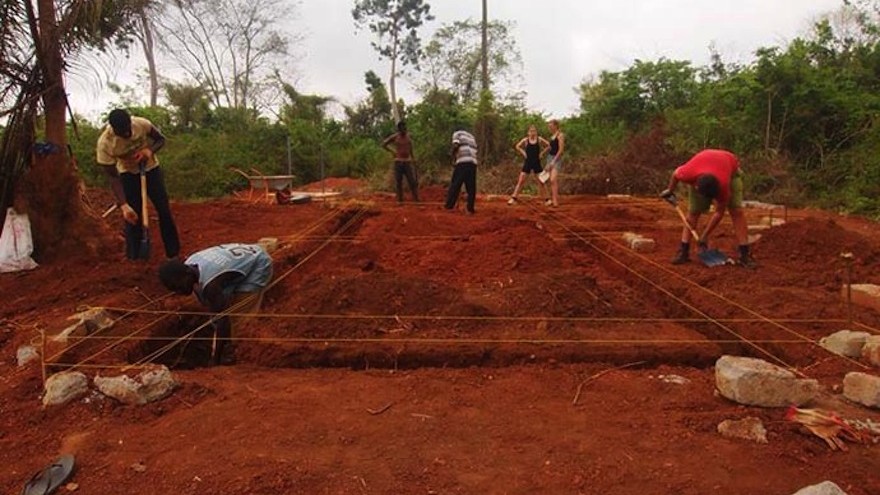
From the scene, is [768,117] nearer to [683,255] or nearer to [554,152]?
[554,152]

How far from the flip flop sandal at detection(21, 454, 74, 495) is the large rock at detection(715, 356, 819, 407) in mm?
2697

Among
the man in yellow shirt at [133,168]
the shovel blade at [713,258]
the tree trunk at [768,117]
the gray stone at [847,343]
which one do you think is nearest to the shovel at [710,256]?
the shovel blade at [713,258]

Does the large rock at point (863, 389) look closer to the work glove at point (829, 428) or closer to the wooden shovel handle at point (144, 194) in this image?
the work glove at point (829, 428)

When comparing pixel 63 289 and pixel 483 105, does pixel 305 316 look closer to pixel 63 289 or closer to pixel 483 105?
pixel 63 289

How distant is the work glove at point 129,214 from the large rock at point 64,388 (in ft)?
8.31

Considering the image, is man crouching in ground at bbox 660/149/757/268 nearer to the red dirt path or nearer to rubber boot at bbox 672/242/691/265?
rubber boot at bbox 672/242/691/265

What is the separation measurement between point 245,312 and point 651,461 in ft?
10.2

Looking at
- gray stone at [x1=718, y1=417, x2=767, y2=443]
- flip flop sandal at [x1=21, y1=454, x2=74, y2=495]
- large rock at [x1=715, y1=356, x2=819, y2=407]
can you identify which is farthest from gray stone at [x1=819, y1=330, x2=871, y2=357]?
flip flop sandal at [x1=21, y1=454, x2=74, y2=495]

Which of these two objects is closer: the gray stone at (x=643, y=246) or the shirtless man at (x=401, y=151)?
the gray stone at (x=643, y=246)

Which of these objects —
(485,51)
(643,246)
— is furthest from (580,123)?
(643,246)

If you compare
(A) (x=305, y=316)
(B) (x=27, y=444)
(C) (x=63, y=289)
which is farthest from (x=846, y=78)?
(B) (x=27, y=444)

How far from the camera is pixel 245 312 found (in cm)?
470

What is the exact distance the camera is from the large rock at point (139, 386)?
3080 millimetres

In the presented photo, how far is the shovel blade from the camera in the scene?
19.1ft
